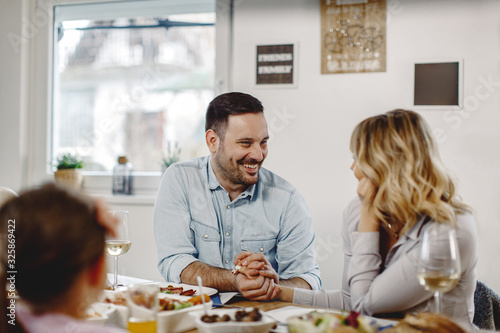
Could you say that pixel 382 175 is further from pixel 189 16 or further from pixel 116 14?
pixel 116 14

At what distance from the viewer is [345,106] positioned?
2.64 m

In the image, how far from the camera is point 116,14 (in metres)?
3.14

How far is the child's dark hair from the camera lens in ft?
2.50

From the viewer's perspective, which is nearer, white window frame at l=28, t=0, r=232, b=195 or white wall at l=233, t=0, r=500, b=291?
white wall at l=233, t=0, r=500, b=291

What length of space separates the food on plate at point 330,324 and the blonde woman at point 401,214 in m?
0.33

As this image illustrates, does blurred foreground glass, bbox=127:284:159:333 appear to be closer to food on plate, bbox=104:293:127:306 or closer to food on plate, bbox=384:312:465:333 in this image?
food on plate, bbox=104:293:127:306

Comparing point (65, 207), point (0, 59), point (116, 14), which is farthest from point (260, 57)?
point (65, 207)

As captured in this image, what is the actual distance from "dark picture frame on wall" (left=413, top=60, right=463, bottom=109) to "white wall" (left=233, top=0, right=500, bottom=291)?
36 mm

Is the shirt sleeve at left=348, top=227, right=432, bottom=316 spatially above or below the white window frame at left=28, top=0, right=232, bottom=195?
Answer: below

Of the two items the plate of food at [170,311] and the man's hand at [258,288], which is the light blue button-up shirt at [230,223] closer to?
the man's hand at [258,288]

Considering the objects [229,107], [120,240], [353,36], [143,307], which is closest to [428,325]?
[143,307]

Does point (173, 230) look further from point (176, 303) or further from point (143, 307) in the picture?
point (143, 307)

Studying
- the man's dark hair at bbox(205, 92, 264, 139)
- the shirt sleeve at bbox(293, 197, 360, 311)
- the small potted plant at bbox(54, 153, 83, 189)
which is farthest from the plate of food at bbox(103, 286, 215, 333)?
the small potted plant at bbox(54, 153, 83, 189)

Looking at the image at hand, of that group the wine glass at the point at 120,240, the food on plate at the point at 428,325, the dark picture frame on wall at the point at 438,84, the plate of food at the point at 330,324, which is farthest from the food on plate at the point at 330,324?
the dark picture frame on wall at the point at 438,84
